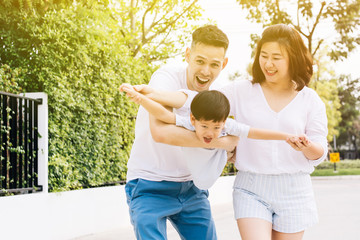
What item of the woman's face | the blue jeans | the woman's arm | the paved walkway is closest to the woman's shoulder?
the woman's face

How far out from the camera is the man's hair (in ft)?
11.1

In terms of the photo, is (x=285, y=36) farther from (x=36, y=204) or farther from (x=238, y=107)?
(x=36, y=204)

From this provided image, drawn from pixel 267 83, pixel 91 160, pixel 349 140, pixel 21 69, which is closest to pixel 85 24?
pixel 21 69

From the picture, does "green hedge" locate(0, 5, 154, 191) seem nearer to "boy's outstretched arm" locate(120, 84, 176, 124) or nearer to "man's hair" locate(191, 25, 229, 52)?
"man's hair" locate(191, 25, 229, 52)

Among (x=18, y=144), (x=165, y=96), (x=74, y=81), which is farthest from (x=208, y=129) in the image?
(x=74, y=81)

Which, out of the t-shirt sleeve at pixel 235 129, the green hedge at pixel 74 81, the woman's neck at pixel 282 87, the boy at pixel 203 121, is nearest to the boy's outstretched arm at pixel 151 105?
the boy at pixel 203 121

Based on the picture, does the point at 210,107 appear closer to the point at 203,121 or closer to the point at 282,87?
the point at 203,121

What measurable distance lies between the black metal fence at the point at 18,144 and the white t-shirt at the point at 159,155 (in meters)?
4.05

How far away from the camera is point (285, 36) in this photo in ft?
11.2

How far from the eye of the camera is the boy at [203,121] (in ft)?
9.93

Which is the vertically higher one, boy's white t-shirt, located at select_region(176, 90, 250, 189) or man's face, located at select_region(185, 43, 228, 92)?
man's face, located at select_region(185, 43, 228, 92)

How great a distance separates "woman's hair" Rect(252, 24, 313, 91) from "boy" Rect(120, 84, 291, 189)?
1.64 feet

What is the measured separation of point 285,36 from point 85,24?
240 inches

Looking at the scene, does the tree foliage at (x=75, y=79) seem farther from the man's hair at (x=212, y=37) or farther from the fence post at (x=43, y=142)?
the man's hair at (x=212, y=37)
